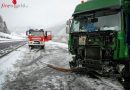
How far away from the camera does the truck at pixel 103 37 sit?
27.3ft

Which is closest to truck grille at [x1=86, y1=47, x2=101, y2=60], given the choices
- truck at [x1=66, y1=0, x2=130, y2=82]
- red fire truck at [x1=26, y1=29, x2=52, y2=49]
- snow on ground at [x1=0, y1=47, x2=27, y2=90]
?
truck at [x1=66, y1=0, x2=130, y2=82]

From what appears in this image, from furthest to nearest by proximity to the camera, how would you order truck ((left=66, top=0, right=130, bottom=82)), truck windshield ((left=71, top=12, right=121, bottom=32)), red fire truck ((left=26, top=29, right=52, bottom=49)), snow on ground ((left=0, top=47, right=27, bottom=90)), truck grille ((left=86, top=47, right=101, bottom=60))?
1. red fire truck ((left=26, top=29, right=52, bottom=49))
2. snow on ground ((left=0, top=47, right=27, bottom=90))
3. truck grille ((left=86, top=47, right=101, bottom=60))
4. truck windshield ((left=71, top=12, right=121, bottom=32))
5. truck ((left=66, top=0, right=130, bottom=82))

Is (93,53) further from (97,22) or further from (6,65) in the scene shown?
(6,65)

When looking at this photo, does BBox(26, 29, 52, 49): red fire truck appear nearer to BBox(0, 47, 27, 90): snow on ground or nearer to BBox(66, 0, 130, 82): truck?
BBox(0, 47, 27, 90): snow on ground

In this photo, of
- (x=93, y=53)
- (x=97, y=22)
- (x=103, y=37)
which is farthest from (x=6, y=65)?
(x=103, y=37)

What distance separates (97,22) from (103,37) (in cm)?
88

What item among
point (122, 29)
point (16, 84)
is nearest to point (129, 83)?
point (122, 29)

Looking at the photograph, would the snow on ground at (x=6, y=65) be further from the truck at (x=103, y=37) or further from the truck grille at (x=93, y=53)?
the truck grille at (x=93, y=53)

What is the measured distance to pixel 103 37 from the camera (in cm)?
866

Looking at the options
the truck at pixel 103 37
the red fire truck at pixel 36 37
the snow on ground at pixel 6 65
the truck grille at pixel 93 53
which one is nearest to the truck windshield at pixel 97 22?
the truck at pixel 103 37

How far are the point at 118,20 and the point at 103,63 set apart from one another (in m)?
1.57

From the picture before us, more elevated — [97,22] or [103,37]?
[97,22]

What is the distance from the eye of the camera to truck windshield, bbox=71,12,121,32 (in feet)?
28.0

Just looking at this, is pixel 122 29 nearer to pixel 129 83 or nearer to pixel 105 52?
pixel 105 52
